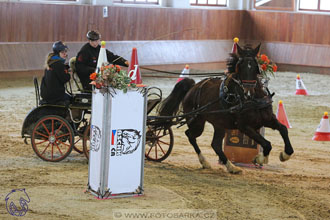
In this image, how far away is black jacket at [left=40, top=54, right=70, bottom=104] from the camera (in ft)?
28.9

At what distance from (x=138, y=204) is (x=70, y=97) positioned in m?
2.80

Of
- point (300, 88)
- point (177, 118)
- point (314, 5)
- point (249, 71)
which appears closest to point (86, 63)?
point (177, 118)

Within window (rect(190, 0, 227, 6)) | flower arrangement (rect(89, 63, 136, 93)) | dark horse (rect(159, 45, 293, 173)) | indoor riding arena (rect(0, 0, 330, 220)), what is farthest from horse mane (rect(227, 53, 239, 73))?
window (rect(190, 0, 227, 6))

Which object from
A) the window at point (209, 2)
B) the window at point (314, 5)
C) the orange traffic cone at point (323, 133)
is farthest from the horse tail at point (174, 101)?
the window at point (314, 5)

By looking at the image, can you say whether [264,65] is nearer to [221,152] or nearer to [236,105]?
[236,105]

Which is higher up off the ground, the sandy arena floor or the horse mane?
the horse mane

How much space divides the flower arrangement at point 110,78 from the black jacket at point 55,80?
2.11 meters

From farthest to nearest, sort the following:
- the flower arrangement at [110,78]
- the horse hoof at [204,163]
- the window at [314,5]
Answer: the window at [314,5], the horse hoof at [204,163], the flower arrangement at [110,78]

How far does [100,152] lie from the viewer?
6.82 m

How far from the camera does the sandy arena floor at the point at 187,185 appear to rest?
6.55 metres

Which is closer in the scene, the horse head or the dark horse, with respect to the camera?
the horse head

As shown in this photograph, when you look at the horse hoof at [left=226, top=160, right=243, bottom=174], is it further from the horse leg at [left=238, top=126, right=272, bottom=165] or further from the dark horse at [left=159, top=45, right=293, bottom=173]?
the horse leg at [left=238, top=126, right=272, bottom=165]

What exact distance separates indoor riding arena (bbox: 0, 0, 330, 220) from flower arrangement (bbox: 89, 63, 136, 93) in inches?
12.6

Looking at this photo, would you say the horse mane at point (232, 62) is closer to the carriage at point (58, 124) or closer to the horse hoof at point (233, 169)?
the carriage at point (58, 124)
